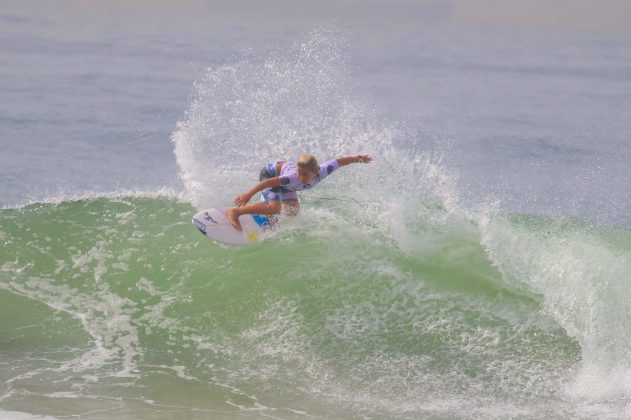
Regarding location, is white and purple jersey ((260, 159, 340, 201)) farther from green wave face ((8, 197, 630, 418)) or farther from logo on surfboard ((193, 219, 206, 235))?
logo on surfboard ((193, 219, 206, 235))

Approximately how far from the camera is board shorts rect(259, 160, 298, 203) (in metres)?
9.14

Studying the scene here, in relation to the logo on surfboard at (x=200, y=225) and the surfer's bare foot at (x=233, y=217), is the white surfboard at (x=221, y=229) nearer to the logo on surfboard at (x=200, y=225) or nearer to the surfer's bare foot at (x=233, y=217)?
the logo on surfboard at (x=200, y=225)

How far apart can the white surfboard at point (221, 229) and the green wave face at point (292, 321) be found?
1.03 ft

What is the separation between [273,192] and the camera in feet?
30.0

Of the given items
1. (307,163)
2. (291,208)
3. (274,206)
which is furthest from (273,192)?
(307,163)

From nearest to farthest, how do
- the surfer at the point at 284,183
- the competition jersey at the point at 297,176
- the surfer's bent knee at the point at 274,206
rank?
the surfer at the point at 284,183, the competition jersey at the point at 297,176, the surfer's bent knee at the point at 274,206

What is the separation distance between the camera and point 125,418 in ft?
21.4

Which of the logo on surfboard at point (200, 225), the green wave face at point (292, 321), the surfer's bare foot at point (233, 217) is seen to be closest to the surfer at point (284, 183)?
the surfer's bare foot at point (233, 217)

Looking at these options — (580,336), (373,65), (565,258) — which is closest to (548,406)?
(580,336)

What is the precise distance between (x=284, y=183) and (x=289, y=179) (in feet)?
0.22

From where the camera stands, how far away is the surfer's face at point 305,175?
862 centimetres

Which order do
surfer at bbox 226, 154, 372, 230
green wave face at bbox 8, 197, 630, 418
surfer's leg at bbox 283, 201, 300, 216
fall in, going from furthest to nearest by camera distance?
surfer's leg at bbox 283, 201, 300, 216
surfer at bbox 226, 154, 372, 230
green wave face at bbox 8, 197, 630, 418

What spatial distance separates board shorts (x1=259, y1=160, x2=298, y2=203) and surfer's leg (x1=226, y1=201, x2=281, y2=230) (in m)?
0.07

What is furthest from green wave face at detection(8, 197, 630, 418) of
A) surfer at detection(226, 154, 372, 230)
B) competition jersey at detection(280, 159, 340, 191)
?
competition jersey at detection(280, 159, 340, 191)
